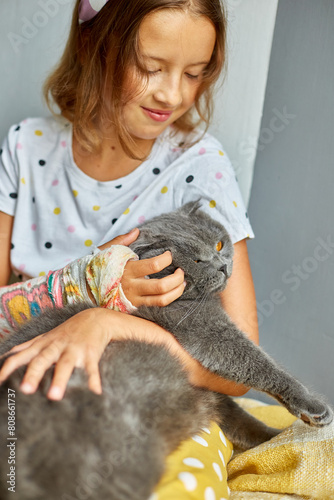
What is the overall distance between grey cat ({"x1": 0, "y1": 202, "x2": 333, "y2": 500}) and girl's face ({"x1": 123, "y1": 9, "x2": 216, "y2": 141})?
0.28m

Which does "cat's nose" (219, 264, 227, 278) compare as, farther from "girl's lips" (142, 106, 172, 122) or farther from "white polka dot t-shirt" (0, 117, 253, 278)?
"girl's lips" (142, 106, 172, 122)

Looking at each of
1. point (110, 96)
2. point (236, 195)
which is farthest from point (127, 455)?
point (110, 96)

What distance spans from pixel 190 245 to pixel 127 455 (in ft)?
1.72

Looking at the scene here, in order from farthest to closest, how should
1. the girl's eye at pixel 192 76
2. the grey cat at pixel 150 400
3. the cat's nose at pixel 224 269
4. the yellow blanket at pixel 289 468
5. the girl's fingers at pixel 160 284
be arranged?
the girl's eye at pixel 192 76 → the cat's nose at pixel 224 269 → the girl's fingers at pixel 160 284 → the yellow blanket at pixel 289 468 → the grey cat at pixel 150 400

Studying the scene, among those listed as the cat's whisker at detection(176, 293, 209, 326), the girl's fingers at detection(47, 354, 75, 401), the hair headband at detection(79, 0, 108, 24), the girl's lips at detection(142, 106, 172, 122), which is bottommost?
the cat's whisker at detection(176, 293, 209, 326)

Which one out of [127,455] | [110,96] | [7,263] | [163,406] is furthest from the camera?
[7,263]

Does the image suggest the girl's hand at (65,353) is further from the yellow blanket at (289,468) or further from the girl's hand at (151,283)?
the yellow blanket at (289,468)

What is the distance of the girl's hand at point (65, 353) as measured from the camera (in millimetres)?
710

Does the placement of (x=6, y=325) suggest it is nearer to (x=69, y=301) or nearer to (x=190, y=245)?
(x=69, y=301)

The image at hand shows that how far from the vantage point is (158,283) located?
38.1 inches

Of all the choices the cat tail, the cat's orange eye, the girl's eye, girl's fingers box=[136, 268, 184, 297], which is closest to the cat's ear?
the cat's orange eye

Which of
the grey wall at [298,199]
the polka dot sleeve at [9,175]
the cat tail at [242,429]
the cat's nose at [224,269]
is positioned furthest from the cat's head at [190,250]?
the polka dot sleeve at [9,175]

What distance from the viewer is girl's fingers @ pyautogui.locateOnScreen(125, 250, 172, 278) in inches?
38.6

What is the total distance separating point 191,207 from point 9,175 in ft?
2.06
